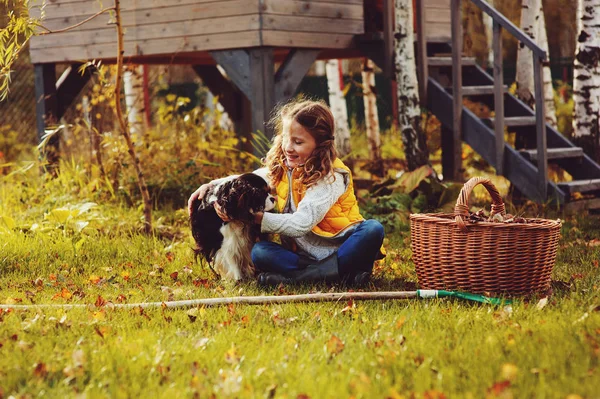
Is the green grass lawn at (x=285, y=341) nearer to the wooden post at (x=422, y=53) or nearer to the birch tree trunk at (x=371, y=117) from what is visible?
the wooden post at (x=422, y=53)

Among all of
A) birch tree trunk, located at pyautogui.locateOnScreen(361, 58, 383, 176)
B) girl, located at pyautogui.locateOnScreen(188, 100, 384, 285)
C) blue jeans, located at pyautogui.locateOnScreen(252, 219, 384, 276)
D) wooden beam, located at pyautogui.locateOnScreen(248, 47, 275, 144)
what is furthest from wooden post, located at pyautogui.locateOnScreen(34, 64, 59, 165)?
blue jeans, located at pyautogui.locateOnScreen(252, 219, 384, 276)

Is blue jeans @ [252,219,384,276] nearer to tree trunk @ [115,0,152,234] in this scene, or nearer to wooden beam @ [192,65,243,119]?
tree trunk @ [115,0,152,234]

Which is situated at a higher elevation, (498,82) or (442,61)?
(442,61)

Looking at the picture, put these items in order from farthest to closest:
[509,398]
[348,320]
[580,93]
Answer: [580,93] → [348,320] → [509,398]

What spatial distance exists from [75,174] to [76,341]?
16.7 feet

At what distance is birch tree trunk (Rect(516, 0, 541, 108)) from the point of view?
9148 millimetres

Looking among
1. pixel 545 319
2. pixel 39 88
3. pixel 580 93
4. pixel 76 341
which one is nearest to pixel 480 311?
pixel 545 319

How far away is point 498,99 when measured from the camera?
26.0ft

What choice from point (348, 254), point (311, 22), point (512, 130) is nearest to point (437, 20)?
point (512, 130)

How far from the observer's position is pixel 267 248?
4953 mm

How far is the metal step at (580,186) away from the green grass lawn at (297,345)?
2.75 meters

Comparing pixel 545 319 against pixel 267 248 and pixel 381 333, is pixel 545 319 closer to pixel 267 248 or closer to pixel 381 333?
pixel 381 333

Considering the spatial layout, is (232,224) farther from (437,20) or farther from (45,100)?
(45,100)

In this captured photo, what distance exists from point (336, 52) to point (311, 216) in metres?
5.67
